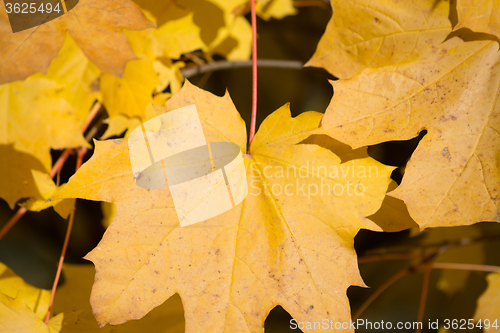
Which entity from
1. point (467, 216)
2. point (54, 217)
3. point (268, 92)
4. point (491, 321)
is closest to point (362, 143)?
point (467, 216)

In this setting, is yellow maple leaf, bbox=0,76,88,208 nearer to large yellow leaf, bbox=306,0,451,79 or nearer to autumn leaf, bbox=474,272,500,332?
large yellow leaf, bbox=306,0,451,79

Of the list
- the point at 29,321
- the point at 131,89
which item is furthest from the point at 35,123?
the point at 29,321

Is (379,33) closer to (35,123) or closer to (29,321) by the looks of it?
(35,123)

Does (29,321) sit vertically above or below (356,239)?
above

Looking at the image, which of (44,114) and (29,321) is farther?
(44,114)

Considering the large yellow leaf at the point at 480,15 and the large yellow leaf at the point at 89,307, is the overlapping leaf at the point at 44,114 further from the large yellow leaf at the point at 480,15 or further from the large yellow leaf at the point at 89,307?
the large yellow leaf at the point at 480,15

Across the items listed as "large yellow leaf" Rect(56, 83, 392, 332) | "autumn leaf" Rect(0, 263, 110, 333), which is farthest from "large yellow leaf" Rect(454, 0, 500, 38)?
"autumn leaf" Rect(0, 263, 110, 333)

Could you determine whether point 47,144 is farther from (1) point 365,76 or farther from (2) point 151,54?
(1) point 365,76
